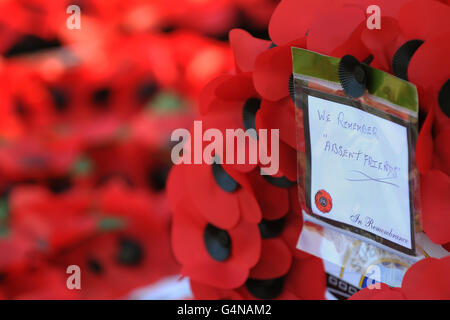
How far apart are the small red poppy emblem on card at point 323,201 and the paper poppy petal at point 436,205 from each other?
9cm

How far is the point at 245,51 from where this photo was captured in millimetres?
531

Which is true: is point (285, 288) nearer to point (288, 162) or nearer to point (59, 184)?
point (288, 162)

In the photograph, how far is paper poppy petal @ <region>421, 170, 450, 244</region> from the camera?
40 centimetres

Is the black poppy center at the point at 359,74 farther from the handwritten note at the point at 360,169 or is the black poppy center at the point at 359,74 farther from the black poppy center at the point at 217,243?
the black poppy center at the point at 217,243

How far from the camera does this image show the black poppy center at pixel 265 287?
613mm

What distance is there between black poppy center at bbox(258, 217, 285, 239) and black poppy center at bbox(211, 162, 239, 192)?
0.19 feet

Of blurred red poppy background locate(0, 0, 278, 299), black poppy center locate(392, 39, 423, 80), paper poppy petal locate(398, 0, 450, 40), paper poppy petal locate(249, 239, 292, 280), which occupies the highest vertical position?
blurred red poppy background locate(0, 0, 278, 299)

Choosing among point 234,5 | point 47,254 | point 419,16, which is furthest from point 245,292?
point 234,5

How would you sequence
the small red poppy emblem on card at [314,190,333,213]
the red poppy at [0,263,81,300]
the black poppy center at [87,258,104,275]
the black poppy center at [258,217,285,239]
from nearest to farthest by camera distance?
the small red poppy emblem on card at [314,190,333,213] → the black poppy center at [258,217,285,239] → the red poppy at [0,263,81,300] → the black poppy center at [87,258,104,275]

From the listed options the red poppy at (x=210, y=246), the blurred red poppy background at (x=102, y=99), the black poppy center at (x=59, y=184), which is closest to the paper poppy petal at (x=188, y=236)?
the red poppy at (x=210, y=246)

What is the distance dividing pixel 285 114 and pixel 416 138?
14 centimetres

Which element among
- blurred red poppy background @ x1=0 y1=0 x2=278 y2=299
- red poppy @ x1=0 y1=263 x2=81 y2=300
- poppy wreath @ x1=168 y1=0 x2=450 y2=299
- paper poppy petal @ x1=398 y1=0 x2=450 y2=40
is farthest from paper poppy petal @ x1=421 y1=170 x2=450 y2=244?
blurred red poppy background @ x1=0 y1=0 x2=278 y2=299

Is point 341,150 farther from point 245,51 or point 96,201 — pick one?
point 96,201

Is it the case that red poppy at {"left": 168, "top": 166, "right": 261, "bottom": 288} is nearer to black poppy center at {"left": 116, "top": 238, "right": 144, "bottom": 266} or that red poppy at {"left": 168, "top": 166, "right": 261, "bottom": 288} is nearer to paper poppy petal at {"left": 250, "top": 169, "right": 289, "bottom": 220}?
paper poppy petal at {"left": 250, "top": 169, "right": 289, "bottom": 220}
